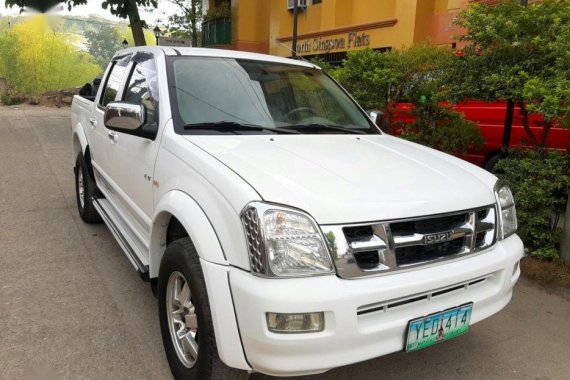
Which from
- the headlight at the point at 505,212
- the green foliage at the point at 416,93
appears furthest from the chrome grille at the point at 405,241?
the green foliage at the point at 416,93

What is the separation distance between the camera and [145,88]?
3.46m

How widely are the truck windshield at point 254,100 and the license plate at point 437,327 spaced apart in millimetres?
1518

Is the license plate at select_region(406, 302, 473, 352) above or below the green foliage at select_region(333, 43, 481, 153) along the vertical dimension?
below

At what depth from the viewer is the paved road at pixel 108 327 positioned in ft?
9.15

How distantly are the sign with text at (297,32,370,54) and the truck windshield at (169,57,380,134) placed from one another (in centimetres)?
1085

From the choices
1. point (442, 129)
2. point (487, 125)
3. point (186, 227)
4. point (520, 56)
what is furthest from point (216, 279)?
point (487, 125)

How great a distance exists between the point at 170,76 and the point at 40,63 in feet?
102

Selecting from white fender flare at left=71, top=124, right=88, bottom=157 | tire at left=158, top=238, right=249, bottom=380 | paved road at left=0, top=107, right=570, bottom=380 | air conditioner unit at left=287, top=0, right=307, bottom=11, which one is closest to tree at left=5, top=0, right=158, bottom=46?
air conditioner unit at left=287, top=0, right=307, bottom=11

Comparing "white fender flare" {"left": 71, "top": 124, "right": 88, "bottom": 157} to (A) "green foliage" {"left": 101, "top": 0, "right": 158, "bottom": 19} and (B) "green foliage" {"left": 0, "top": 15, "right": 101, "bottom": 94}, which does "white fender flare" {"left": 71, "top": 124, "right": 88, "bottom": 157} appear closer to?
(A) "green foliage" {"left": 101, "top": 0, "right": 158, "bottom": 19}

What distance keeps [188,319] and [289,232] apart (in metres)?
0.79

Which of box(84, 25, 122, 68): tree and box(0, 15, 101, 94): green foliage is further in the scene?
box(84, 25, 122, 68): tree

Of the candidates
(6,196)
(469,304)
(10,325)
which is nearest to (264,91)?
(469,304)

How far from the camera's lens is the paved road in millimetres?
2789

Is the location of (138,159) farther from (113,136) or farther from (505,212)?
(505,212)
